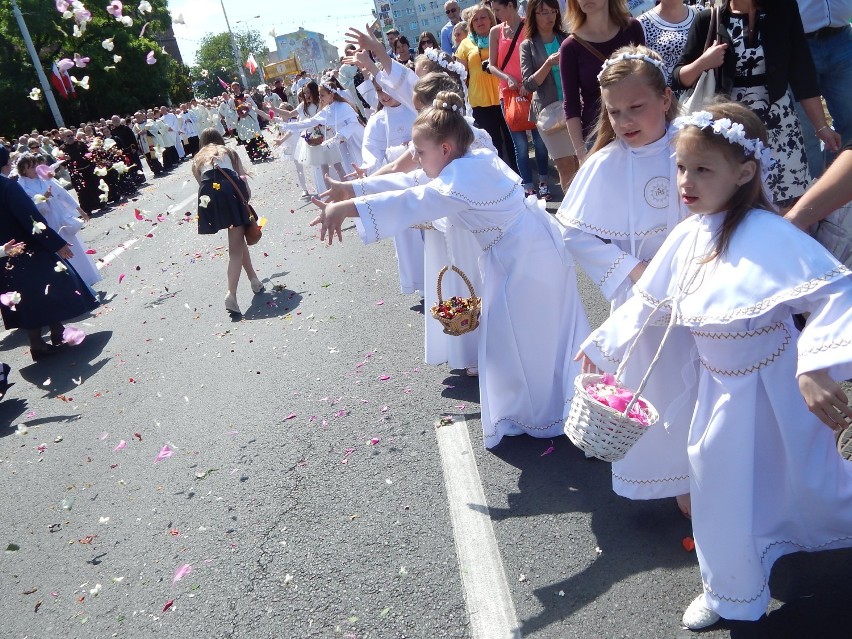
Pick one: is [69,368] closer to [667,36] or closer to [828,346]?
[667,36]

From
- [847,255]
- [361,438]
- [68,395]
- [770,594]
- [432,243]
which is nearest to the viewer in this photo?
[770,594]

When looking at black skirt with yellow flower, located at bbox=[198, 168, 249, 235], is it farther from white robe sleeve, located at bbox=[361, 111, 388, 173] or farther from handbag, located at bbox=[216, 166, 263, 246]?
white robe sleeve, located at bbox=[361, 111, 388, 173]

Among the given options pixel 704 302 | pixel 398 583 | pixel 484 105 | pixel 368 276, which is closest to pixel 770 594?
pixel 704 302

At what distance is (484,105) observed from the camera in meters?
9.55

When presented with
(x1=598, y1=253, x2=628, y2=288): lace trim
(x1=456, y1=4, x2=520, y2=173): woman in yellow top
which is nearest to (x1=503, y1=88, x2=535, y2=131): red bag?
(x1=456, y1=4, x2=520, y2=173): woman in yellow top

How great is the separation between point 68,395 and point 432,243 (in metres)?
3.92

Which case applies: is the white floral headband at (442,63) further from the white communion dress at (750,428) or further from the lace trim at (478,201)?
the white communion dress at (750,428)

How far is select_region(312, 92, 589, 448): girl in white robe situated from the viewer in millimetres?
3844

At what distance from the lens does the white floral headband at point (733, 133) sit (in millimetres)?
2381

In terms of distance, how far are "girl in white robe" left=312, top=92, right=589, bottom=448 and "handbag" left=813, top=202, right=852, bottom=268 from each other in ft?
3.88

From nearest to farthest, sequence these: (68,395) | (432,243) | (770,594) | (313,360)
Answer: (770,594) → (432,243) → (313,360) → (68,395)

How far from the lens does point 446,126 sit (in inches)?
151

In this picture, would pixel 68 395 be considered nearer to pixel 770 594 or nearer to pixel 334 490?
pixel 334 490

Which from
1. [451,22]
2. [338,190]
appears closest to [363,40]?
[338,190]
